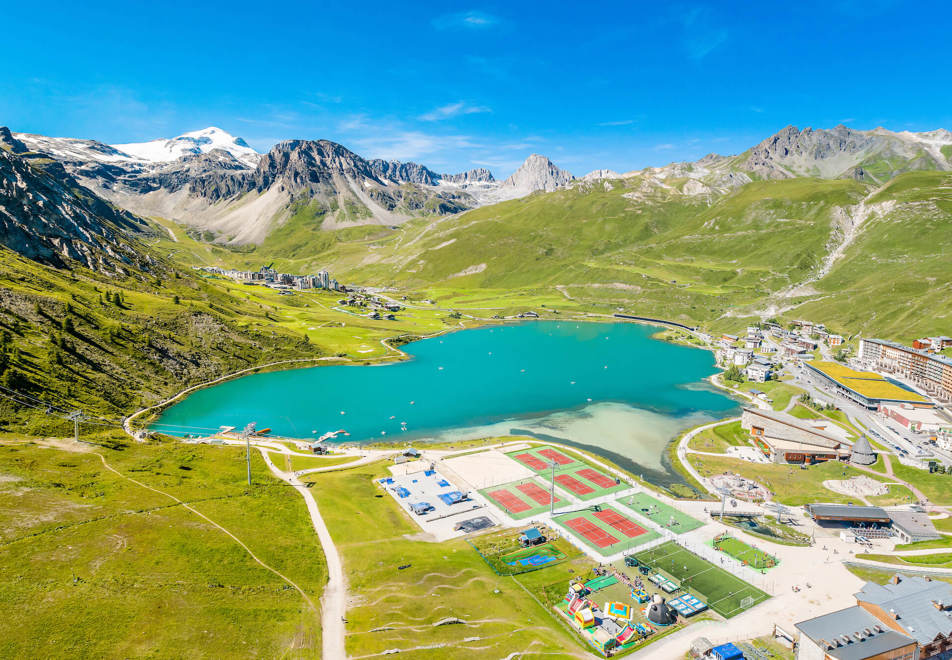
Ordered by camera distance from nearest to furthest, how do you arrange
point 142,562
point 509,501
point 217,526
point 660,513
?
1. point 142,562
2. point 217,526
3. point 660,513
4. point 509,501

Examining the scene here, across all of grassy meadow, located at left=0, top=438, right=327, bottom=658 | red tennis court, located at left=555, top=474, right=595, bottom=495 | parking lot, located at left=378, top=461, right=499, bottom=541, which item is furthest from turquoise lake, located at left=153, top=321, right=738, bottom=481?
grassy meadow, located at left=0, top=438, right=327, bottom=658

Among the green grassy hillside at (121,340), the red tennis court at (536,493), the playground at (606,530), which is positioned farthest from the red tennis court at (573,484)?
the green grassy hillside at (121,340)

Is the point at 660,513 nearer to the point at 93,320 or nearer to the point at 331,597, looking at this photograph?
the point at 331,597

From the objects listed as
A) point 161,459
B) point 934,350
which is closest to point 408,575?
point 161,459

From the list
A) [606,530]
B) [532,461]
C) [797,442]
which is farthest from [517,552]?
[797,442]

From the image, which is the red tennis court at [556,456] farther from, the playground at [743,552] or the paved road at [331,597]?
the paved road at [331,597]

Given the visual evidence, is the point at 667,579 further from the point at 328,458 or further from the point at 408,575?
the point at 328,458

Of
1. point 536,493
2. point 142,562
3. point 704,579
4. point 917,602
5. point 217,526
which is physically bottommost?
point 704,579
